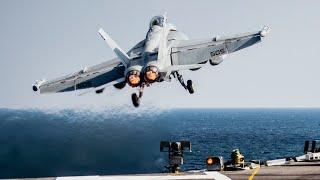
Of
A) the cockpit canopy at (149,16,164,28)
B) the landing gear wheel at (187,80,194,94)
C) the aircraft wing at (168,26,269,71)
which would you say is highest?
the cockpit canopy at (149,16,164,28)

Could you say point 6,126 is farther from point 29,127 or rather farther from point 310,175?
point 310,175

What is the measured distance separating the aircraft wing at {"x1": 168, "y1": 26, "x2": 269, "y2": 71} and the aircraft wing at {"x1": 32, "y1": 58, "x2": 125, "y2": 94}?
442 cm

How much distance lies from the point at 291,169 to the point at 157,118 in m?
16.5

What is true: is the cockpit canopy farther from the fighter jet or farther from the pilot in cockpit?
the fighter jet

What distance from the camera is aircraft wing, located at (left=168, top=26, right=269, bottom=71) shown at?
34344mm

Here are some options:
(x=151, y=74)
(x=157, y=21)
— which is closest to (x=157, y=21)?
(x=157, y=21)

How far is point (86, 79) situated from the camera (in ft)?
113

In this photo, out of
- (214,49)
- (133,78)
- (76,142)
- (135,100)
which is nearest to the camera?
(133,78)

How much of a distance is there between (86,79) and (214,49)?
384 inches

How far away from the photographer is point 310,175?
79.5 ft

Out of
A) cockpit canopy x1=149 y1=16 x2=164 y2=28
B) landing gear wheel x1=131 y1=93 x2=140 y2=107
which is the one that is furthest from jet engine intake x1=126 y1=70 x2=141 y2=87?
cockpit canopy x1=149 y1=16 x2=164 y2=28

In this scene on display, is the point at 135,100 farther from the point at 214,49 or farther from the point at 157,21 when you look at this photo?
the point at 157,21

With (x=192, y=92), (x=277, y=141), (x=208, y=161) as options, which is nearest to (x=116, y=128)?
(x=192, y=92)

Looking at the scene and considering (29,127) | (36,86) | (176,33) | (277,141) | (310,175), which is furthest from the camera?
(277,141)
